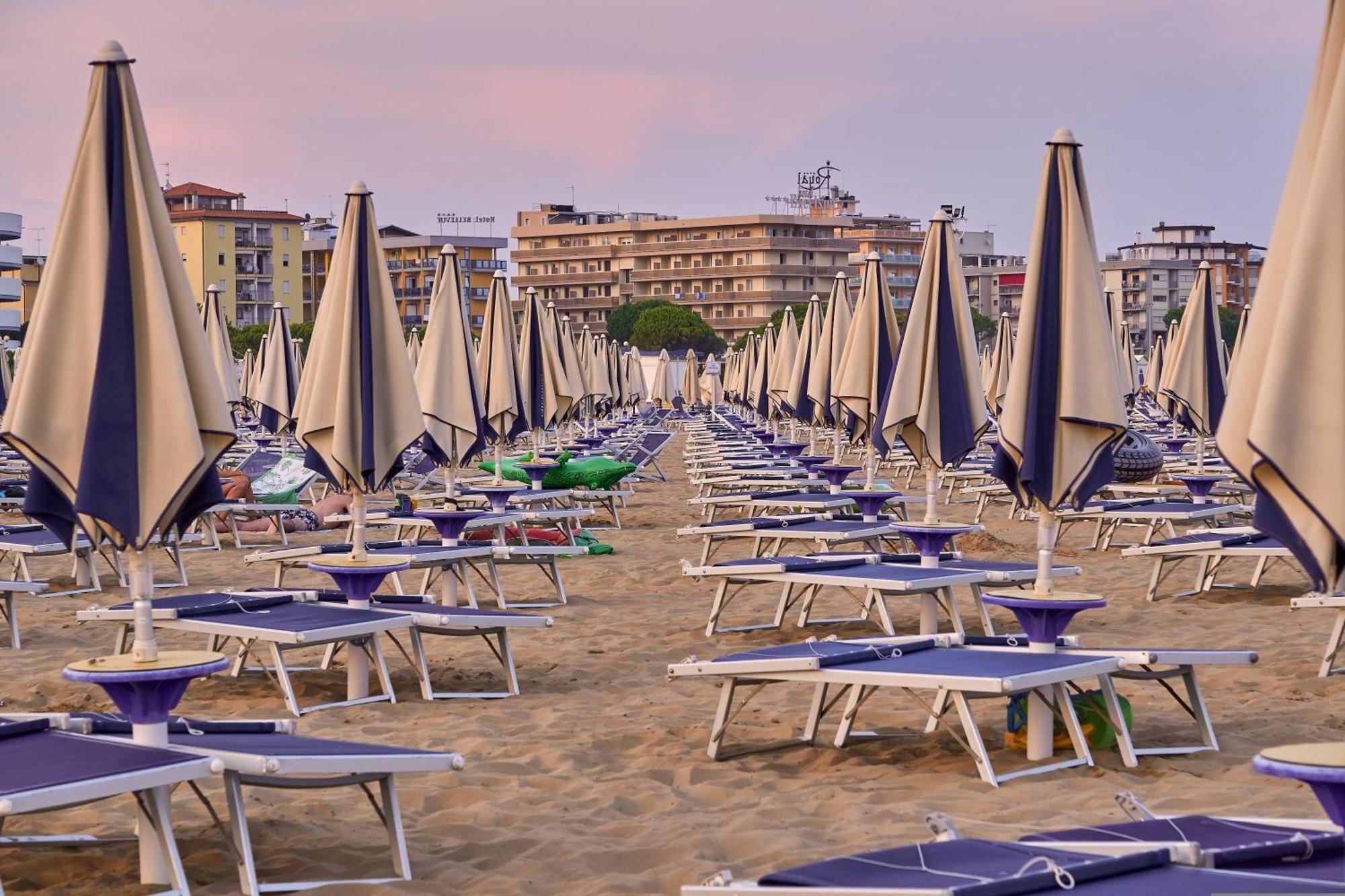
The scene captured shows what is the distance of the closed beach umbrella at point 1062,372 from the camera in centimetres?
732

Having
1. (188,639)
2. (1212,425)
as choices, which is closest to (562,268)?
(1212,425)

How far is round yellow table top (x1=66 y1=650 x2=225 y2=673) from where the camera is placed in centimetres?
527

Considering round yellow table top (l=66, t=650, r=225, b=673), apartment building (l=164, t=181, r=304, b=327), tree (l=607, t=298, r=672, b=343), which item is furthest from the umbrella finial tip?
apartment building (l=164, t=181, r=304, b=327)

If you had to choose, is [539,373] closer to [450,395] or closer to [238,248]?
[450,395]

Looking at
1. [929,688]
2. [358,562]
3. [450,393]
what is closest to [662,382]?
[450,393]

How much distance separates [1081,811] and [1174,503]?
9324 mm

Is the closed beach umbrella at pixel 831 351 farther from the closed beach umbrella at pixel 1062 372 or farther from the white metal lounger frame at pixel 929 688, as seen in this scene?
the white metal lounger frame at pixel 929 688

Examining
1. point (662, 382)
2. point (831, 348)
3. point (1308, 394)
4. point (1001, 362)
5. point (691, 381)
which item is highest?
point (1308, 394)

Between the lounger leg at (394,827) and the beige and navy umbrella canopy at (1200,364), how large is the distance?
13712 millimetres

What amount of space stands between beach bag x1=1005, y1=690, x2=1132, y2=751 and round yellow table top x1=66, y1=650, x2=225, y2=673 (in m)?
3.46

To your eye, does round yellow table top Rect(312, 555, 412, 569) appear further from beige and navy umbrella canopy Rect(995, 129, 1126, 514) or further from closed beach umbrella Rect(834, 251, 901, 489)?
closed beach umbrella Rect(834, 251, 901, 489)

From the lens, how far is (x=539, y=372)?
19.2 m

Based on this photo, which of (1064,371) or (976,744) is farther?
(1064,371)

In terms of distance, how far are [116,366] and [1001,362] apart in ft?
70.4
